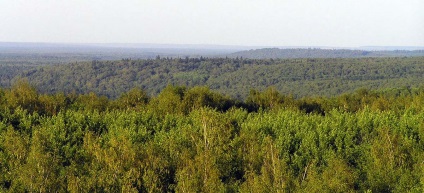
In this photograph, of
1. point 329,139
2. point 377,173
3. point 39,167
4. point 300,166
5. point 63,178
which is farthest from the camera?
point 329,139

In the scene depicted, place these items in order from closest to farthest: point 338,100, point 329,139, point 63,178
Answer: point 63,178, point 329,139, point 338,100

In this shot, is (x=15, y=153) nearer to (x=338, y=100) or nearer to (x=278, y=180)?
(x=278, y=180)

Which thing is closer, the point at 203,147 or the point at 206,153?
the point at 206,153

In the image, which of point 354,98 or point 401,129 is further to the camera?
point 354,98

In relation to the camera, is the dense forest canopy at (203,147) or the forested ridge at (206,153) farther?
the dense forest canopy at (203,147)

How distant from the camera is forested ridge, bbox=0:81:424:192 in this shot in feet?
63.5

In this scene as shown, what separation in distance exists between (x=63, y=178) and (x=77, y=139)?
54.5 ft

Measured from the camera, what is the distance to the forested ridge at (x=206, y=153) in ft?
63.5

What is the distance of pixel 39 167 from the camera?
18.2 metres

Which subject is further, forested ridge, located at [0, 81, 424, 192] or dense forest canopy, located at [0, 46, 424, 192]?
dense forest canopy, located at [0, 46, 424, 192]

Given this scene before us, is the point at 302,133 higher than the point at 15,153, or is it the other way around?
the point at 15,153

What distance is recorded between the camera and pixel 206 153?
20875 millimetres

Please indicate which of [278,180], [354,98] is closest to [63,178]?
[278,180]

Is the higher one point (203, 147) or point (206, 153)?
point (206, 153)
